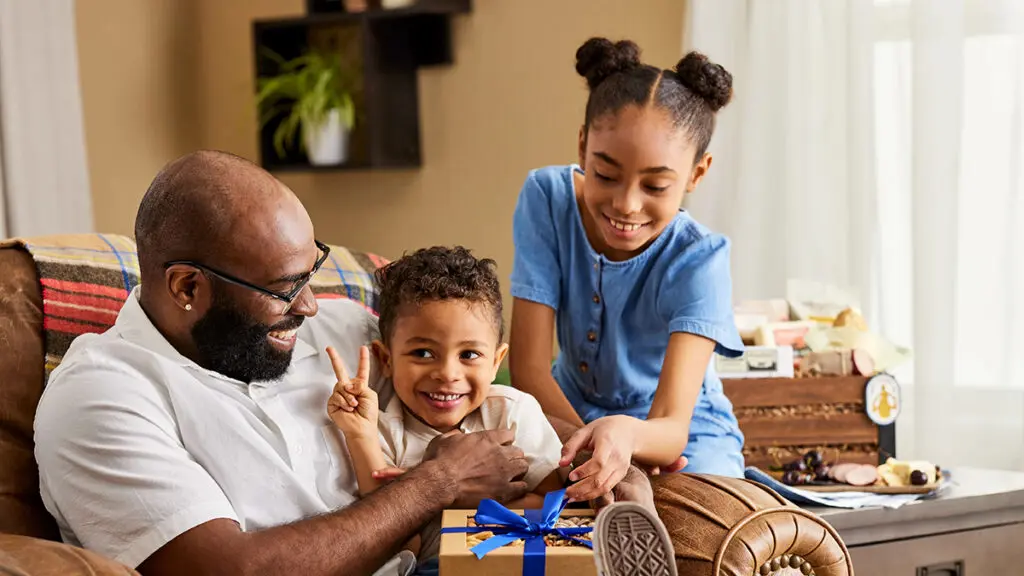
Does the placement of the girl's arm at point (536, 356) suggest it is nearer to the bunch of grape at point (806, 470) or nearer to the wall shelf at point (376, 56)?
the bunch of grape at point (806, 470)

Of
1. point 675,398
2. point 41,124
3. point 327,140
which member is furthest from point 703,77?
point 41,124

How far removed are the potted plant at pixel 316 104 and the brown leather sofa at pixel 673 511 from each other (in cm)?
210

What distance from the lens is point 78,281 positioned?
182 centimetres

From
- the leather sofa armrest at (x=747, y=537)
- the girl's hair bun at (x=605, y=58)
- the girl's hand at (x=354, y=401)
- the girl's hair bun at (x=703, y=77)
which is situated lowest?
the leather sofa armrest at (x=747, y=537)

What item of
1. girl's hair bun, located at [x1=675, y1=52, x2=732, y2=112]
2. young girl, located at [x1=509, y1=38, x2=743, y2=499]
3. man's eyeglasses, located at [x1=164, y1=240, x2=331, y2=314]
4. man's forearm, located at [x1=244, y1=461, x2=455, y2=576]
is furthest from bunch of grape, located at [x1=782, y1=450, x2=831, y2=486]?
man's eyeglasses, located at [x1=164, y1=240, x2=331, y2=314]

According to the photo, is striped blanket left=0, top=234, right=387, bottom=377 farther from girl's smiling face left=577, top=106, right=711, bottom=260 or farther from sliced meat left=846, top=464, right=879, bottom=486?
sliced meat left=846, top=464, right=879, bottom=486

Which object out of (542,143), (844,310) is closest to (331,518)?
(844,310)

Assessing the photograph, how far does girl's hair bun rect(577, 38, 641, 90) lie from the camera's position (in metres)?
2.05

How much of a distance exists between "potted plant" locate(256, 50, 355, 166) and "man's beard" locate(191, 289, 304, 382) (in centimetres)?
222

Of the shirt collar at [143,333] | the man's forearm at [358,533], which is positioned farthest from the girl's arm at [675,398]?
the shirt collar at [143,333]

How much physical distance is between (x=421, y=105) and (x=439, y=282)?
2269 millimetres

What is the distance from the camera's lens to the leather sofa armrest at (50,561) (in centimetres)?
124

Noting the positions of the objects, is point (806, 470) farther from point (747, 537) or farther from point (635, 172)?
point (747, 537)

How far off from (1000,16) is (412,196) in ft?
6.50
